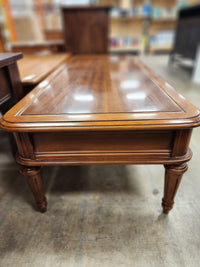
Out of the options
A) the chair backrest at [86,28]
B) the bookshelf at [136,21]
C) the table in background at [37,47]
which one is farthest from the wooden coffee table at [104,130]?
the bookshelf at [136,21]

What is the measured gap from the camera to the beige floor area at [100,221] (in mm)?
698

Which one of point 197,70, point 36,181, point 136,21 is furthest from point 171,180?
point 136,21

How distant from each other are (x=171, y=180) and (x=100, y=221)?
37cm

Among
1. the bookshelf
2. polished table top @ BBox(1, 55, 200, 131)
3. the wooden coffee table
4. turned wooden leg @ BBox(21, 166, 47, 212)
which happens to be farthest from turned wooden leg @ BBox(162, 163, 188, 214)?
the bookshelf

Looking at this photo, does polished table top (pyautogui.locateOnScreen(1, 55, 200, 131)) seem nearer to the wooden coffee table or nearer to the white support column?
the wooden coffee table

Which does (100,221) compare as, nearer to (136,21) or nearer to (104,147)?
(104,147)

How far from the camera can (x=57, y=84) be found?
38.8 inches

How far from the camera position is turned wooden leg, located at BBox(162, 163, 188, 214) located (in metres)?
0.69

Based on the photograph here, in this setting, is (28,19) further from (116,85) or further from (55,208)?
(55,208)

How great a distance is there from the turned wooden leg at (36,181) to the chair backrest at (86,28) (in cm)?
221

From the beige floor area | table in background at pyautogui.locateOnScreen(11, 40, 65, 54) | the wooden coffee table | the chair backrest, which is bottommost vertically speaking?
the beige floor area

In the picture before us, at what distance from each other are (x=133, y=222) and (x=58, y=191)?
430mm

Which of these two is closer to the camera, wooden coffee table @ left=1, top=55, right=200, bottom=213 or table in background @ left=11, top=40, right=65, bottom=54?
wooden coffee table @ left=1, top=55, right=200, bottom=213

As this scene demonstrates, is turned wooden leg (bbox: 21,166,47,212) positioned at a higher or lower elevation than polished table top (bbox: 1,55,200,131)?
lower
